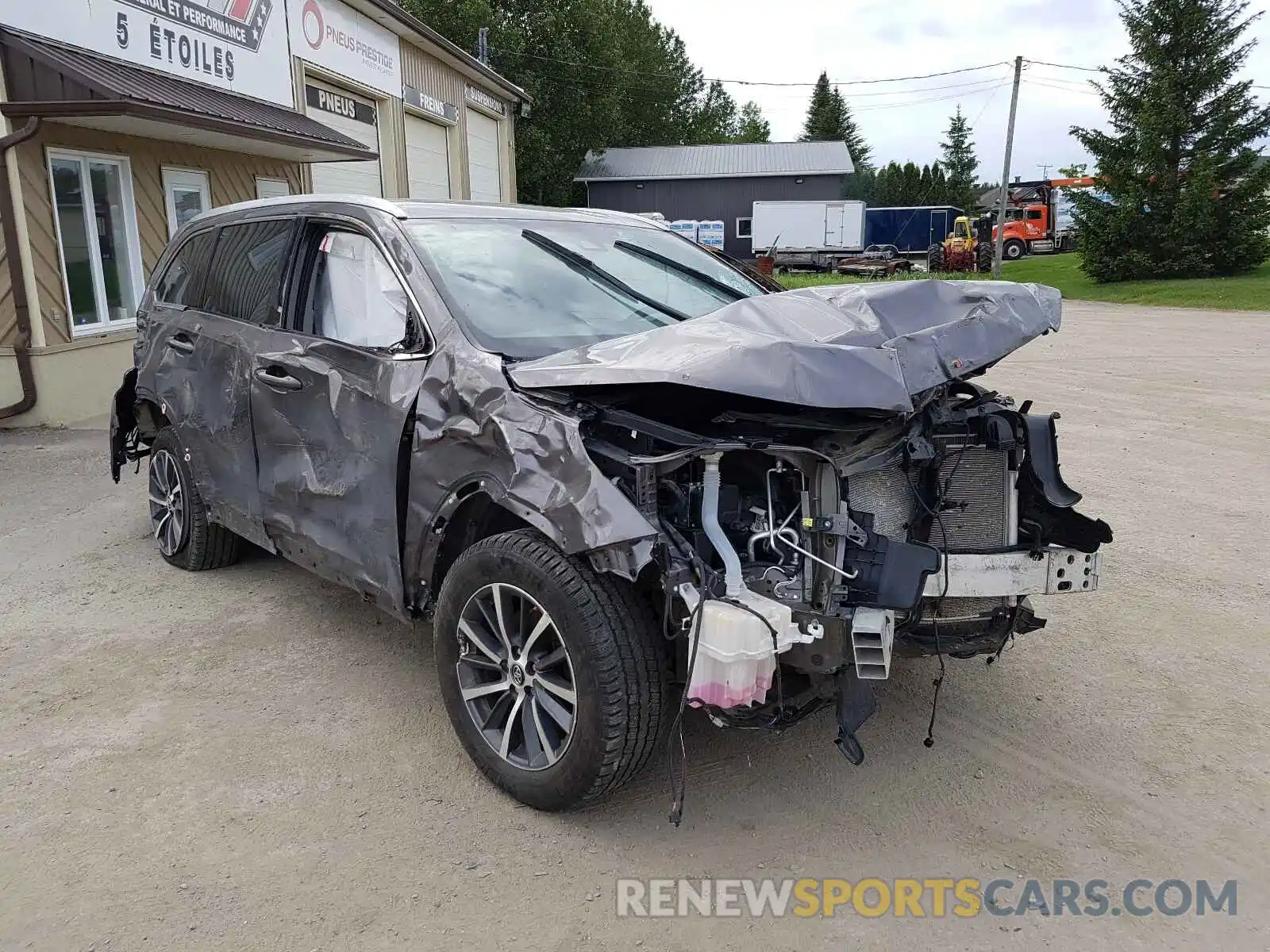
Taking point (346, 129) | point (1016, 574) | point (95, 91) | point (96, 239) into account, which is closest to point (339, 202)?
point (1016, 574)

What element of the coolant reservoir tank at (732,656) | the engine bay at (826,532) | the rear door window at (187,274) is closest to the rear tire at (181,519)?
the rear door window at (187,274)

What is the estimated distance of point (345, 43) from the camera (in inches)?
681

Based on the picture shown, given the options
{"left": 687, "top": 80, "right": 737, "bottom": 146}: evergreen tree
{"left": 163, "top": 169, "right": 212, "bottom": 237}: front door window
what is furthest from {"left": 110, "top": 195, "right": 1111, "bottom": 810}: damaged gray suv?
{"left": 687, "top": 80, "right": 737, "bottom": 146}: evergreen tree

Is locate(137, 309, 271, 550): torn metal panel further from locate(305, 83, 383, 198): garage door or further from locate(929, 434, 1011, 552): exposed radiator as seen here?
locate(305, 83, 383, 198): garage door

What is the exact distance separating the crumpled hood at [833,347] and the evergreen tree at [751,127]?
85731 millimetres

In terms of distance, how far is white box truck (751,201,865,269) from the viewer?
45031 millimetres

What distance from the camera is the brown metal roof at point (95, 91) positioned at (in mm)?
9117

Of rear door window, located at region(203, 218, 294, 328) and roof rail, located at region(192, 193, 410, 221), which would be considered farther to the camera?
rear door window, located at region(203, 218, 294, 328)

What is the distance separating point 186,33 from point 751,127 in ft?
266

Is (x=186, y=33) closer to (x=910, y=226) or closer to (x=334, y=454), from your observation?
(x=334, y=454)

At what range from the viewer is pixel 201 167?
1268cm

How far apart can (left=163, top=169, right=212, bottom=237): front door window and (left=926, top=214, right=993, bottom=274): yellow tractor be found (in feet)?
104

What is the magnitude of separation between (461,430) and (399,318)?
703 millimetres

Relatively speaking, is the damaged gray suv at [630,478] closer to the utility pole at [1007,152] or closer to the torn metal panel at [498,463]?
the torn metal panel at [498,463]
